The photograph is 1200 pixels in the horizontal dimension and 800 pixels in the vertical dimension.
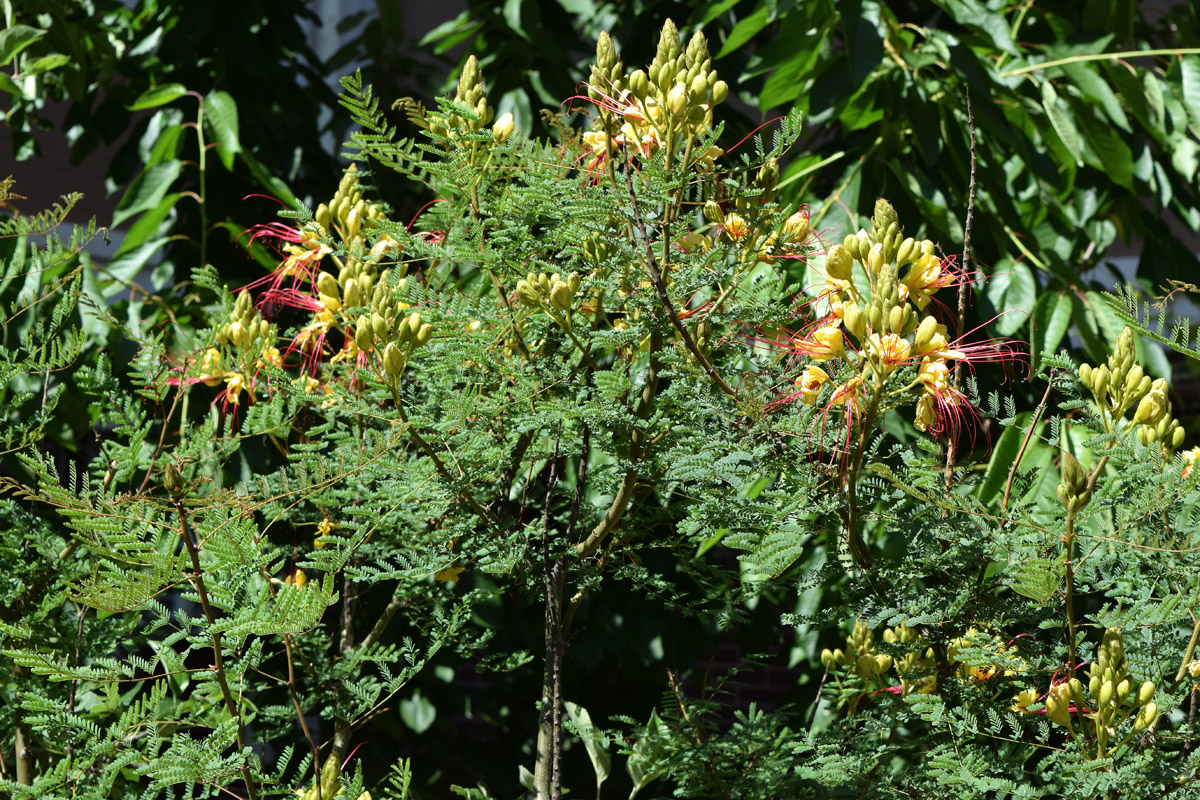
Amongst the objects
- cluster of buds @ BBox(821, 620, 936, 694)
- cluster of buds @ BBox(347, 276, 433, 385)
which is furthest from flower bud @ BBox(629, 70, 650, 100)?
cluster of buds @ BBox(821, 620, 936, 694)

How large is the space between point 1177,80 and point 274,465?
5.57ft

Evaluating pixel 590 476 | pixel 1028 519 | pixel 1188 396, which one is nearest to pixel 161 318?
pixel 590 476

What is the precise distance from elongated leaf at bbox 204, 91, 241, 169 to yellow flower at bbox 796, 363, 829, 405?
4.37 ft

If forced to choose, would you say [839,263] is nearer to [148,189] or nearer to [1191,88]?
[1191,88]

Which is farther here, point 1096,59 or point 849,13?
point 1096,59

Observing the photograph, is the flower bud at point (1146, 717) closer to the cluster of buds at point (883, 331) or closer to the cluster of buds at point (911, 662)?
Answer: the cluster of buds at point (911, 662)

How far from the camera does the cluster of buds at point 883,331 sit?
0.59 metres

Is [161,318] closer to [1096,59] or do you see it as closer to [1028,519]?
[1028,519]

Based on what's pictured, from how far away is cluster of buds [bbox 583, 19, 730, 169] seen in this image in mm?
674

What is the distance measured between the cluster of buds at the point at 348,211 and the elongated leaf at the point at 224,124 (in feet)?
2.56

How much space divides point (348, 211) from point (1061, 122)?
1.19 m

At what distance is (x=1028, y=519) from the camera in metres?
0.67

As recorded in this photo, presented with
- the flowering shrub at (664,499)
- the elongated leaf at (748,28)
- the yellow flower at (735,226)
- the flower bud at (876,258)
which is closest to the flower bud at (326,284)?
the flowering shrub at (664,499)

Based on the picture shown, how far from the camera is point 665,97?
0.68m
